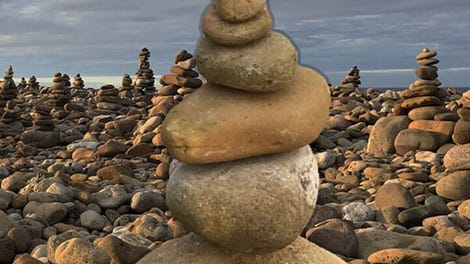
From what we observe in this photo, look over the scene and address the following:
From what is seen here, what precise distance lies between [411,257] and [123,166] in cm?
874

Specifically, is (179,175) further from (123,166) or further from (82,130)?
(82,130)

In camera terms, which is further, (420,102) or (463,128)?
(420,102)

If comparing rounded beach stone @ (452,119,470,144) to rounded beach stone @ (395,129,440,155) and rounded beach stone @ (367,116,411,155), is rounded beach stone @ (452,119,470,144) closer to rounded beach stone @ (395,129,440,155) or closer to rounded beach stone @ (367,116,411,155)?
rounded beach stone @ (395,129,440,155)

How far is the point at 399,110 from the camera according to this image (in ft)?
60.2

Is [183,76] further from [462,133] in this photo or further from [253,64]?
[253,64]

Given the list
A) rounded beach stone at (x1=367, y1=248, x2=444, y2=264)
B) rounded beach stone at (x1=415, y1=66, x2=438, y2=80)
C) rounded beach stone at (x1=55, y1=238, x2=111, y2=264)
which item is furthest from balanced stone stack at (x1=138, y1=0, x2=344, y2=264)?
rounded beach stone at (x1=415, y1=66, x2=438, y2=80)

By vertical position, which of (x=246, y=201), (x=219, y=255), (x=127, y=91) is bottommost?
(x=127, y=91)

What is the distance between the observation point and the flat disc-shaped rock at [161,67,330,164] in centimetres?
448

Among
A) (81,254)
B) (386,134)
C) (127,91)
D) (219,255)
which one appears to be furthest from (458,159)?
(127,91)

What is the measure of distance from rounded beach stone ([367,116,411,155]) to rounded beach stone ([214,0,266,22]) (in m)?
13.5

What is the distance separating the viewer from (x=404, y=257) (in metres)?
7.57

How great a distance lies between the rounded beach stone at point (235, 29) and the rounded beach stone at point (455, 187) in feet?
28.7

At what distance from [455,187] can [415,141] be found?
4671mm

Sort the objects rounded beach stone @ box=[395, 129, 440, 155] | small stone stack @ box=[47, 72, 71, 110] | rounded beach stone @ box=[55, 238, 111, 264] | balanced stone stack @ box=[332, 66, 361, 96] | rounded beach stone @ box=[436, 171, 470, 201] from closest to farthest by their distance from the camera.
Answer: rounded beach stone @ box=[55, 238, 111, 264] < rounded beach stone @ box=[436, 171, 470, 201] < rounded beach stone @ box=[395, 129, 440, 155] < small stone stack @ box=[47, 72, 71, 110] < balanced stone stack @ box=[332, 66, 361, 96]
